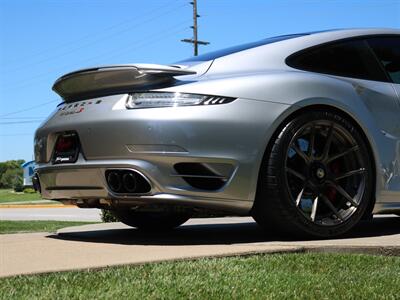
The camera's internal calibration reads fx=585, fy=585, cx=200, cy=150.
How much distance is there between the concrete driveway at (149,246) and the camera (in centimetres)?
315

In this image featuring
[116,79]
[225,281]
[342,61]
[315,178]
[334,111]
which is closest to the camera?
[225,281]

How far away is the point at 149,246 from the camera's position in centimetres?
381

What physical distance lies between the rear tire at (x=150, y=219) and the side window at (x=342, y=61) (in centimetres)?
183

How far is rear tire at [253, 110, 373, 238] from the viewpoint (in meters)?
3.88

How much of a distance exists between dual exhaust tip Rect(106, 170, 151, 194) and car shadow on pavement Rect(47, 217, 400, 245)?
1.46 feet

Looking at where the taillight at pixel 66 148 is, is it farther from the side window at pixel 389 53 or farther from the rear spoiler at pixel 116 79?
the side window at pixel 389 53

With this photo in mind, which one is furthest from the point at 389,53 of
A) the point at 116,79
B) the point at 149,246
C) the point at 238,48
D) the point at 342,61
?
the point at 149,246

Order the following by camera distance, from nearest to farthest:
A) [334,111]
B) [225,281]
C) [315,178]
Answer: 1. [225,281]
2. [315,178]
3. [334,111]

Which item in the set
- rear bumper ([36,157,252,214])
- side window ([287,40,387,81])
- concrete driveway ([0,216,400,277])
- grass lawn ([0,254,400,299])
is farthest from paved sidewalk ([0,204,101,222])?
grass lawn ([0,254,400,299])

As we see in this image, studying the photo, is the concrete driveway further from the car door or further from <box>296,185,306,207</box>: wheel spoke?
the car door

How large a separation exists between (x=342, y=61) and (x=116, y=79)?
5.74ft

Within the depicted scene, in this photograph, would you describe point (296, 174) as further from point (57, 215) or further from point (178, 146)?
point (57, 215)

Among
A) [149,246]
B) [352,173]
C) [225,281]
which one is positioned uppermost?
[225,281]

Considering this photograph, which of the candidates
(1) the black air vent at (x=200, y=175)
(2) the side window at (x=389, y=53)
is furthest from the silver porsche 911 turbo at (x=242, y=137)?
(2) the side window at (x=389, y=53)
